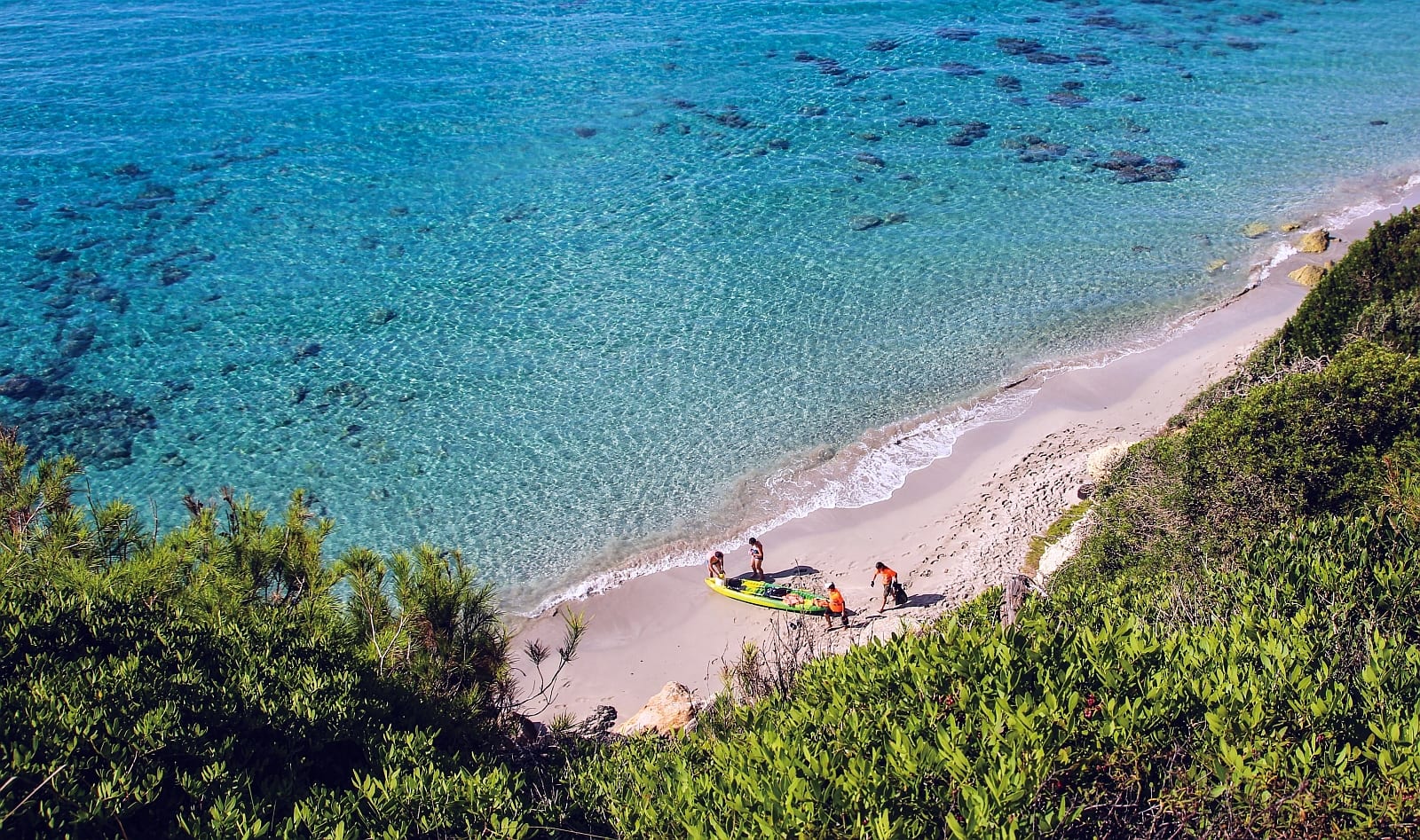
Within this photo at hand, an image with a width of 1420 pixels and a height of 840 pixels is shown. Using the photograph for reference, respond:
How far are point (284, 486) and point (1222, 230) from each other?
27.3m

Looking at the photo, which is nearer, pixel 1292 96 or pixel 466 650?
pixel 466 650

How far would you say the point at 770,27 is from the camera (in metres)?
45.8

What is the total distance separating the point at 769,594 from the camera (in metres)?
17.3

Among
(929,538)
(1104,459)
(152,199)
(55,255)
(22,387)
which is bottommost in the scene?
(929,538)

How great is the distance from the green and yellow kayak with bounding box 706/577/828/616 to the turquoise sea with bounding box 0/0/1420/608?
5.60 feet

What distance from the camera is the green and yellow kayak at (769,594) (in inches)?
670

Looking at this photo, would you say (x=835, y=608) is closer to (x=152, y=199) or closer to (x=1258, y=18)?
(x=152, y=199)

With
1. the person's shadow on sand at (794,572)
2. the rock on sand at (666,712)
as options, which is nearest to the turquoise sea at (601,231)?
the person's shadow on sand at (794,572)

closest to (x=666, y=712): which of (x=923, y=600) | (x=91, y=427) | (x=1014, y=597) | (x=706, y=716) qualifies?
(x=706, y=716)

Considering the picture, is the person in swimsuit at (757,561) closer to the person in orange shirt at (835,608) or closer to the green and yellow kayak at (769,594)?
the green and yellow kayak at (769,594)

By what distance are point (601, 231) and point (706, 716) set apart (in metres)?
22.2

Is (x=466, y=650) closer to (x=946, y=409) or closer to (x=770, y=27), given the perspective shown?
(x=946, y=409)

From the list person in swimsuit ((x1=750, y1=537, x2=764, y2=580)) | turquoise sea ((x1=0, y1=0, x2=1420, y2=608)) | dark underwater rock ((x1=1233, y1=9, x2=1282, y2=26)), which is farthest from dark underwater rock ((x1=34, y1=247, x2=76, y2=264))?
dark underwater rock ((x1=1233, y1=9, x2=1282, y2=26))

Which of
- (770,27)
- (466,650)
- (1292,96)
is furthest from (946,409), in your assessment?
(770,27)
